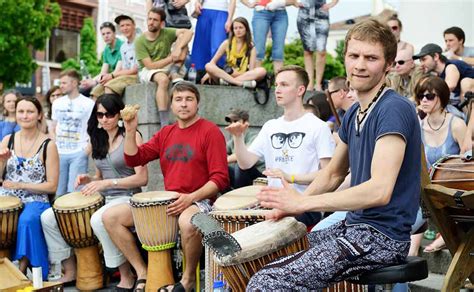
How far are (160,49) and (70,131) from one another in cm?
144

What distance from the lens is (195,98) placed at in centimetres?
593

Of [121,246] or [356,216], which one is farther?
[121,246]

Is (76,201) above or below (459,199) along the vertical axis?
below

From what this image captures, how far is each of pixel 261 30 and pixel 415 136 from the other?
6.12 m

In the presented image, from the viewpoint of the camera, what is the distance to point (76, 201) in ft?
20.2

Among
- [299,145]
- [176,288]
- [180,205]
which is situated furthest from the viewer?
[180,205]

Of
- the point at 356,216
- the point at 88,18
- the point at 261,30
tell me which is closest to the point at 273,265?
the point at 356,216

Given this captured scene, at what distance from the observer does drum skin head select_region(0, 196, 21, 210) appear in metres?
6.18

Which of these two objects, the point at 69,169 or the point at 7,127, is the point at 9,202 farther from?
the point at 7,127

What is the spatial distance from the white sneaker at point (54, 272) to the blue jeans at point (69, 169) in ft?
4.70

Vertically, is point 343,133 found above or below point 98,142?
above

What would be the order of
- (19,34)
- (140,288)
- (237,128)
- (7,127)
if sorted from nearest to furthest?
(237,128) → (140,288) → (7,127) → (19,34)

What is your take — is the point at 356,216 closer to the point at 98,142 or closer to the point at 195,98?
the point at 195,98

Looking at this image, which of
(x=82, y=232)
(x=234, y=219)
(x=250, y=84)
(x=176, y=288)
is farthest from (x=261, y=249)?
(x=250, y=84)
